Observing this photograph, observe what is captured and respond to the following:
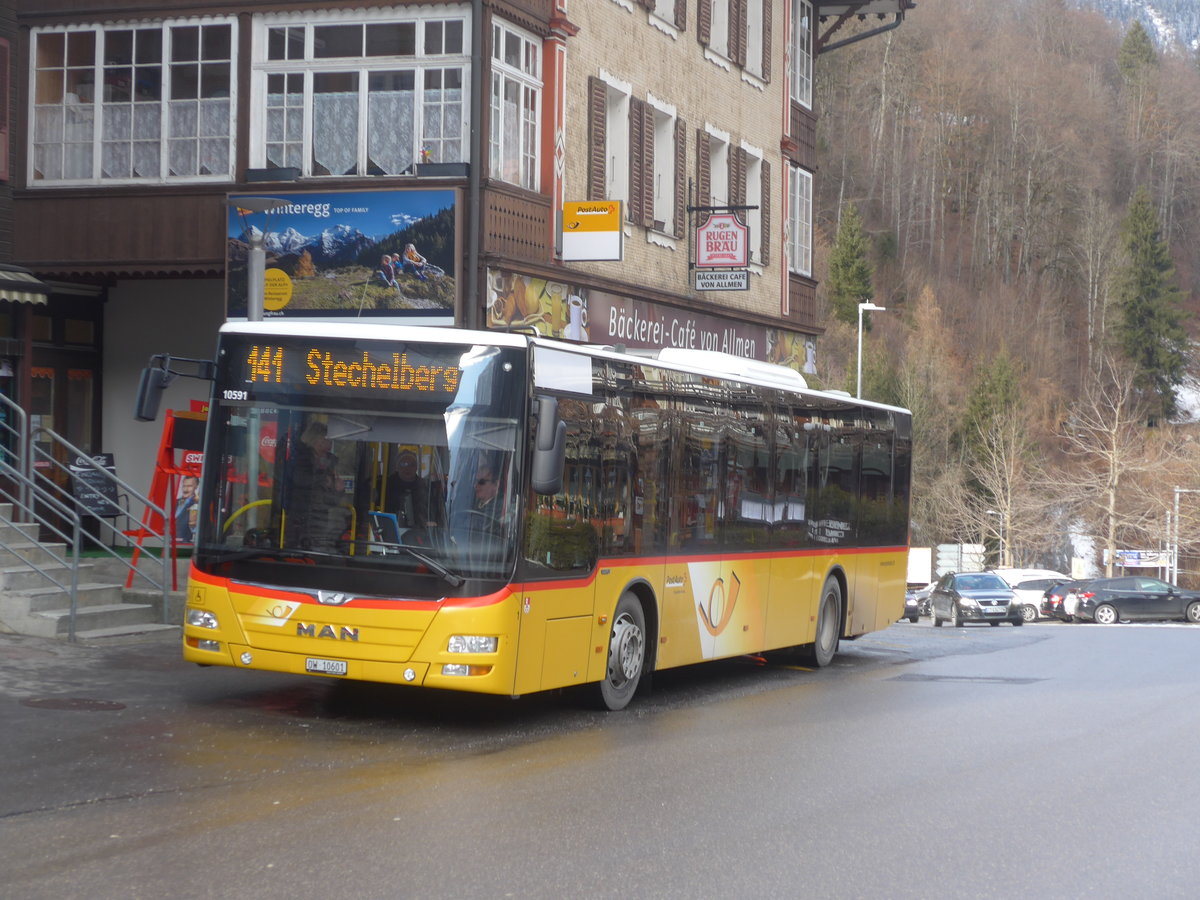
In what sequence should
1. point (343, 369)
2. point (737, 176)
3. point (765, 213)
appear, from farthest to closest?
point (765, 213) → point (737, 176) → point (343, 369)

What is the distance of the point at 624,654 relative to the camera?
12625 mm

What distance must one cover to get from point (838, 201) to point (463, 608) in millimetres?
89853

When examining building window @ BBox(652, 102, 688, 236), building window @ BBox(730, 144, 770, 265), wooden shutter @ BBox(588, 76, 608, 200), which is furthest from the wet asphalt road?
building window @ BBox(730, 144, 770, 265)

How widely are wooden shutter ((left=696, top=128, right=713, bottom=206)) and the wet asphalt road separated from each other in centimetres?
1335

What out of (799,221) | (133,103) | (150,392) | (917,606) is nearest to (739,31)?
(799,221)

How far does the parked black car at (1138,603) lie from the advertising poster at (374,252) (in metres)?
31.3

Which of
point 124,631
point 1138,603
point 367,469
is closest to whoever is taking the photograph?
point 367,469

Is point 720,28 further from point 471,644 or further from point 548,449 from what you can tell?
point 471,644

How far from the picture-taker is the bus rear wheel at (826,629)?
57.1ft

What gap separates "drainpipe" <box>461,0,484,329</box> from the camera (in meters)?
19.9

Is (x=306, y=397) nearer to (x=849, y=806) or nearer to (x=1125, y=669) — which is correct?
(x=849, y=806)

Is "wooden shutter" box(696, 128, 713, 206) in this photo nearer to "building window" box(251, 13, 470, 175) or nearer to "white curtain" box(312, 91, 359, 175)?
"building window" box(251, 13, 470, 175)

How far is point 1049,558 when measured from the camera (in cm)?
7844

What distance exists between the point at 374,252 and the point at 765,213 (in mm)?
11606
